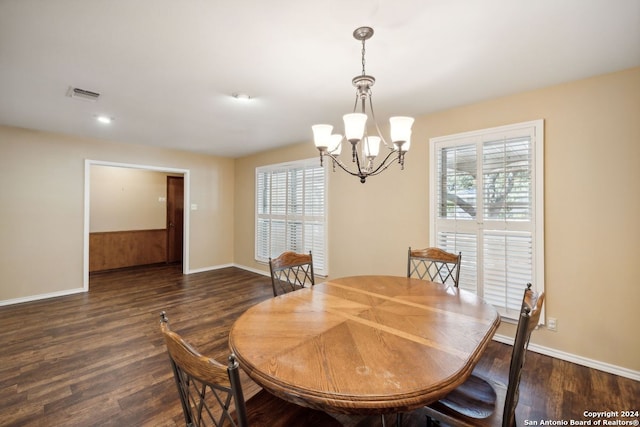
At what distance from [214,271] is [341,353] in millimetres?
5150

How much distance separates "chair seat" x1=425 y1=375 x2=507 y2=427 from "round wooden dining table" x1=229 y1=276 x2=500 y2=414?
25cm

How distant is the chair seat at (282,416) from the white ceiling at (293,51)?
2026 mm

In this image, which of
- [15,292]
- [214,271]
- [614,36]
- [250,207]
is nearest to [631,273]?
[614,36]

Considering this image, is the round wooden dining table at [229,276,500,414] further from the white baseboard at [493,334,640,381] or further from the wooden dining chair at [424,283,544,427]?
the white baseboard at [493,334,640,381]

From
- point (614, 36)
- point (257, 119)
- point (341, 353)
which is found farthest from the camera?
point (257, 119)

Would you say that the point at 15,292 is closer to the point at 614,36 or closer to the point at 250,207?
the point at 250,207

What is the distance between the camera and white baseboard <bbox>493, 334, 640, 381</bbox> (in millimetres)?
2164

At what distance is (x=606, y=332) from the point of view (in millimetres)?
2254

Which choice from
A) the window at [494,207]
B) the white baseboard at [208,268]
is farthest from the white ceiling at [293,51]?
the white baseboard at [208,268]

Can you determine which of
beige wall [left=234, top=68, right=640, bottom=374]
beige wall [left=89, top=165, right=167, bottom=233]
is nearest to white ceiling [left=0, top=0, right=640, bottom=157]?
beige wall [left=234, top=68, right=640, bottom=374]

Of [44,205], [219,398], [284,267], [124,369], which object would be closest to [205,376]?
[219,398]

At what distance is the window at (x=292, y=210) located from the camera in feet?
14.4

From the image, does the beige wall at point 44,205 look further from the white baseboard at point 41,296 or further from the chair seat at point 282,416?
the chair seat at point 282,416

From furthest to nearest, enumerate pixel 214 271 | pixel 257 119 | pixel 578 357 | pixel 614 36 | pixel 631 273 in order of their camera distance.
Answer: pixel 214 271 → pixel 257 119 → pixel 578 357 → pixel 631 273 → pixel 614 36
